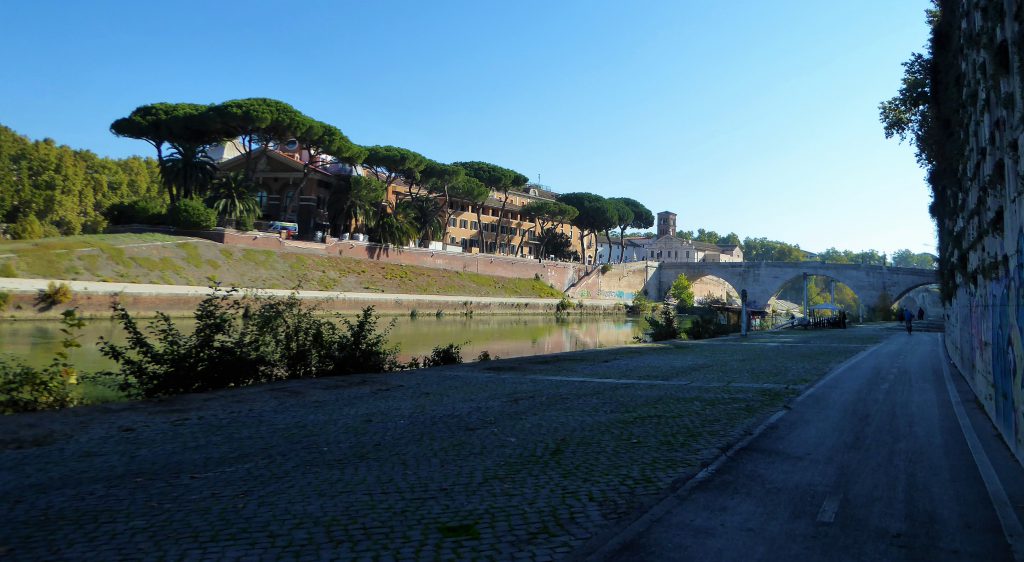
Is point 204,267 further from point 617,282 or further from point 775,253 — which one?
point 775,253

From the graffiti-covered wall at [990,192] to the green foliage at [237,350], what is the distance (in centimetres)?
1163

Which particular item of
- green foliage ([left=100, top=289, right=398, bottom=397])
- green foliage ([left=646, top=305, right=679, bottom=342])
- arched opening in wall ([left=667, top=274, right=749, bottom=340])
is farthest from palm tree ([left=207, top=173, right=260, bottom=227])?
green foliage ([left=100, top=289, right=398, bottom=397])

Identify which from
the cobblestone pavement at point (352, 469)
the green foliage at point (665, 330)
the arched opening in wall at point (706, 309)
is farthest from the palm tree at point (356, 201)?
the cobblestone pavement at point (352, 469)

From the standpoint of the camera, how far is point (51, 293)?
3447cm

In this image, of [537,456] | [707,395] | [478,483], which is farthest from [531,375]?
[478,483]

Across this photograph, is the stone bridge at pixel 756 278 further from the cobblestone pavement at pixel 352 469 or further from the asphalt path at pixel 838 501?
the cobblestone pavement at pixel 352 469

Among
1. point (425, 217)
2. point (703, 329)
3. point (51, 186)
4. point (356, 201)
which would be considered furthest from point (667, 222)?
point (703, 329)

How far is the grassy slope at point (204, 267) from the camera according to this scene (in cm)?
3928

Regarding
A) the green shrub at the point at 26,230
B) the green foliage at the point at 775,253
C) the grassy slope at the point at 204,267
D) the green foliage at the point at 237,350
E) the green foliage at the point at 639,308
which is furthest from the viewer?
the green foliage at the point at 775,253

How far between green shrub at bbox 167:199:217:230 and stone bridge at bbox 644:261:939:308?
52.1 meters

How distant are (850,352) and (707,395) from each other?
1525 centimetres

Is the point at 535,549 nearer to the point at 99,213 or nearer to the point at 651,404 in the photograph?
the point at 651,404

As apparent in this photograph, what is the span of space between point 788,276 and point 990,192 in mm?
88054

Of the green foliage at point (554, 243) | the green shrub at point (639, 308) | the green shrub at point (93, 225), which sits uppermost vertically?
the green foliage at point (554, 243)
